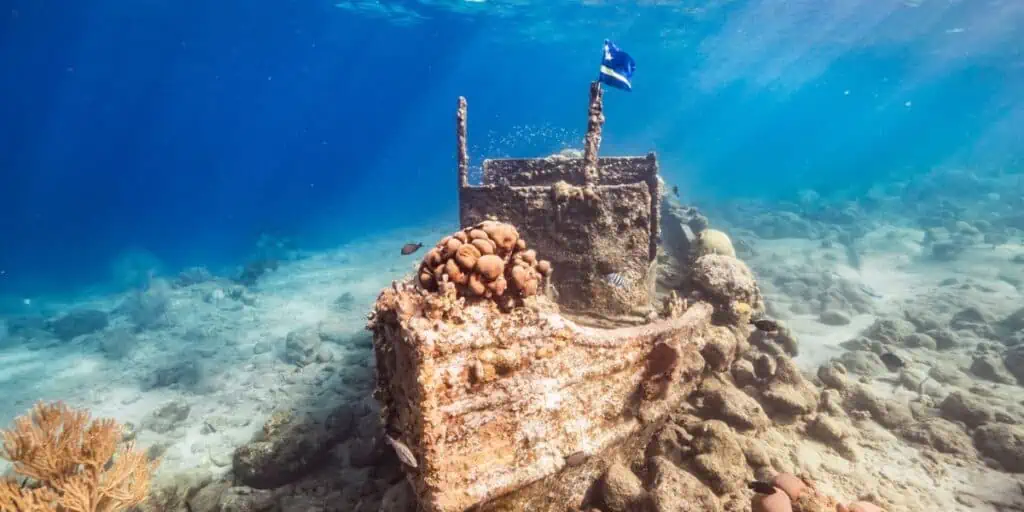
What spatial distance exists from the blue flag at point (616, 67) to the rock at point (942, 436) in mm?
7086

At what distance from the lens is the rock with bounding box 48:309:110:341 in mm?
18938

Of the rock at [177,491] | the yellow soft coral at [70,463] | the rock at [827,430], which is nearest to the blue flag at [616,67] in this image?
the rock at [827,430]

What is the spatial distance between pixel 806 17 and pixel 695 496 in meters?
45.2

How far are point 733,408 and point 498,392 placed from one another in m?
3.98

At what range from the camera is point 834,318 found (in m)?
13.8

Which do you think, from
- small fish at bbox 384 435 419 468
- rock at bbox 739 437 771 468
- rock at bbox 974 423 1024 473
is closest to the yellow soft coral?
small fish at bbox 384 435 419 468

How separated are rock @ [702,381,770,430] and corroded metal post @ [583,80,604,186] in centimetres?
352

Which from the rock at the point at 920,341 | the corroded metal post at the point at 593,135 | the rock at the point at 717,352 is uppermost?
the corroded metal post at the point at 593,135

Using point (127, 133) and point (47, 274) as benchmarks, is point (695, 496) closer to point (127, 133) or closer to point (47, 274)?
point (47, 274)

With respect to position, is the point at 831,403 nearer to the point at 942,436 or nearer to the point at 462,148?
the point at 942,436

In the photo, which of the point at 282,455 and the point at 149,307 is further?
the point at 149,307

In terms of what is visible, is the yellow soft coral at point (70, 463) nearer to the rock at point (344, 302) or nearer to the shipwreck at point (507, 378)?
the shipwreck at point (507, 378)

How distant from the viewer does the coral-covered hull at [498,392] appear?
144 inches

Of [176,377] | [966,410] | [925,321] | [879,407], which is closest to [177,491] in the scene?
[176,377]
